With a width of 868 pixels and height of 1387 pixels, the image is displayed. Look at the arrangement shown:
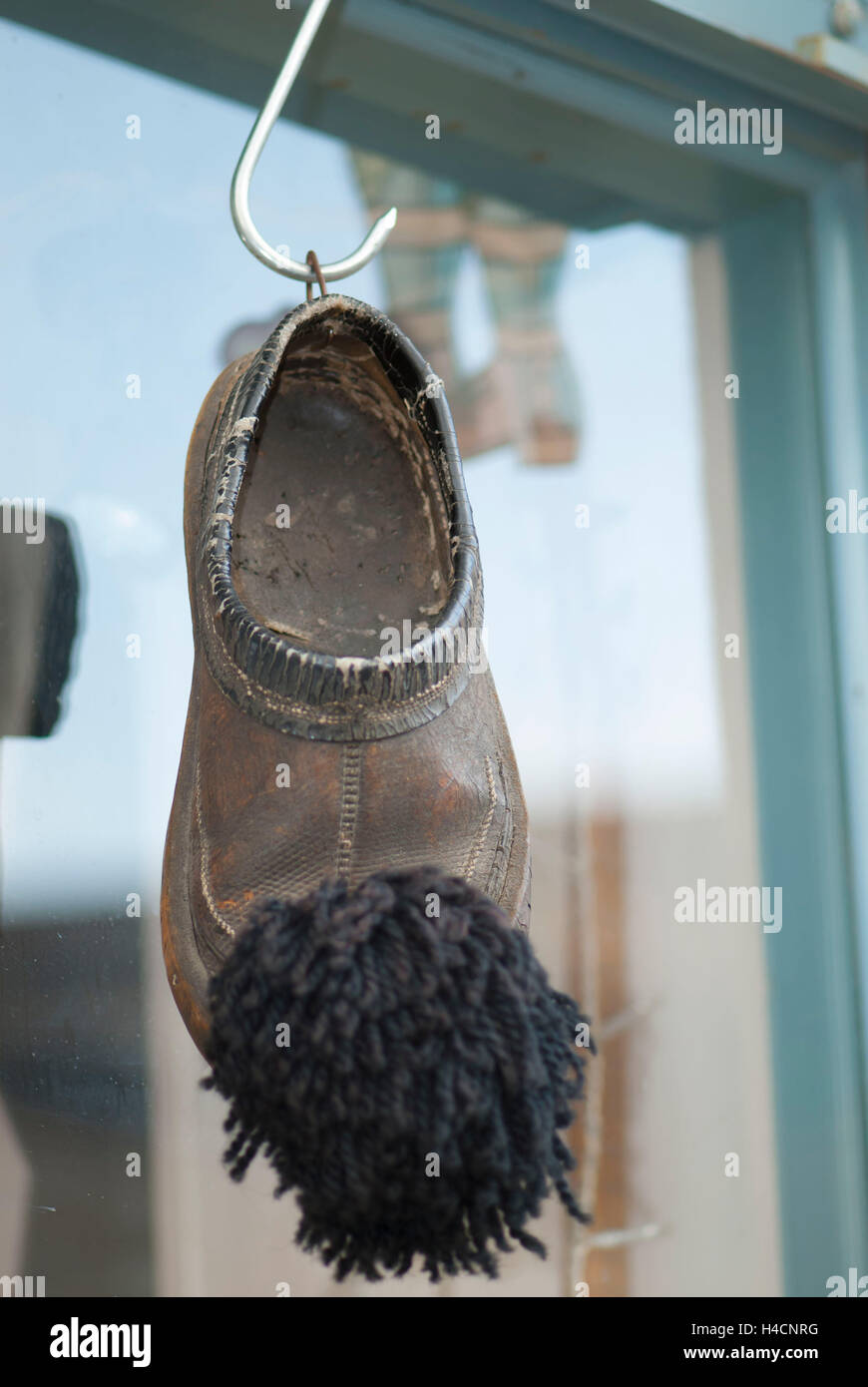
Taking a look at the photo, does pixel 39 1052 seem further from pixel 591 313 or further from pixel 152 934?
pixel 591 313

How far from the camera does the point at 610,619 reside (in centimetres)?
119

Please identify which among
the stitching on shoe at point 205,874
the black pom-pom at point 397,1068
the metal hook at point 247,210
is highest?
the metal hook at point 247,210

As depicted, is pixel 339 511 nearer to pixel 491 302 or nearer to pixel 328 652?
pixel 328 652

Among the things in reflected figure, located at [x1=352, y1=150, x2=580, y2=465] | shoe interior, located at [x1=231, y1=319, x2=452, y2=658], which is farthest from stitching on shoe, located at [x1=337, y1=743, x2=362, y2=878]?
reflected figure, located at [x1=352, y1=150, x2=580, y2=465]

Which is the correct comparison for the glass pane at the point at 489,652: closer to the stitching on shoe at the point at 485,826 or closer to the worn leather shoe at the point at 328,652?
the worn leather shoe at the point at 328,652

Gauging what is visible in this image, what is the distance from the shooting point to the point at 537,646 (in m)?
1.15

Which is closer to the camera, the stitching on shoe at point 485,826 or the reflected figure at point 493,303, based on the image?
the stitching on shoe at point 485,826

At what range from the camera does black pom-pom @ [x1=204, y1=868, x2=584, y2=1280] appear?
19.3 inches

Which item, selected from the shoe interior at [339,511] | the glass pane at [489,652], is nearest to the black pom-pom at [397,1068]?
the shoe interior at [339,511]

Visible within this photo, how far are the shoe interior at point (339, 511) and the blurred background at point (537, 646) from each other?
8.7 inches

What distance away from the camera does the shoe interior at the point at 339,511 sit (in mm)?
681

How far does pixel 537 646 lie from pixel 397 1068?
0.70 m

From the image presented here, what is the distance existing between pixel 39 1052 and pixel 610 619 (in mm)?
A: 656

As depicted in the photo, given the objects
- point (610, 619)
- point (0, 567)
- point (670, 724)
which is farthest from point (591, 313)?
point (0, 567)
